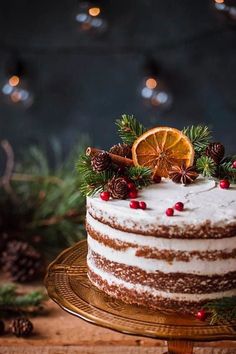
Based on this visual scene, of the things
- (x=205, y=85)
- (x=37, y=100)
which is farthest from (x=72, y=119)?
(x=205, y=85)

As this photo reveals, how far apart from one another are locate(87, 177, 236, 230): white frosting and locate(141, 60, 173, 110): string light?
4.56 ft

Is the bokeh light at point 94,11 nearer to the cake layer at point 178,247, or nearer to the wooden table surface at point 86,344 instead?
the wooden table surface at point 86,344

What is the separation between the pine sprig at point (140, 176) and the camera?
1568 millimetres

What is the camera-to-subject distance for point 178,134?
1.63 m

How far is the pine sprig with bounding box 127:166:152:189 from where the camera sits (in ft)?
5.15

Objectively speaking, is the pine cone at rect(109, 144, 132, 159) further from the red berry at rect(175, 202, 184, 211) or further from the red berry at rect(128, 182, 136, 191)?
the red berry at rect(175, 202, 184, 211)

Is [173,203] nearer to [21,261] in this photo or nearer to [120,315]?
[120,315]

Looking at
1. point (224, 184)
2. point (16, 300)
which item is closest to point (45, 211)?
point (16, 300)

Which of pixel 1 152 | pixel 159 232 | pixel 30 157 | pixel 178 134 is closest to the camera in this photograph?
pixel 159 232

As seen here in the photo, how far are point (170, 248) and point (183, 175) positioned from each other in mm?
216

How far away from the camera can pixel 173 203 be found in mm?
1483

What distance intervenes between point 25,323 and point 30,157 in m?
1.15

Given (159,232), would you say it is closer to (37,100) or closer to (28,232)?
(28,232)

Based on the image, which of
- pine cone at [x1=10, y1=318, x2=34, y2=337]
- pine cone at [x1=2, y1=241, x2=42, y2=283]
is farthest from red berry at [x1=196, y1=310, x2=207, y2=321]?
pine cone at [x1=2, y1=241, x2=42, y2=283]
